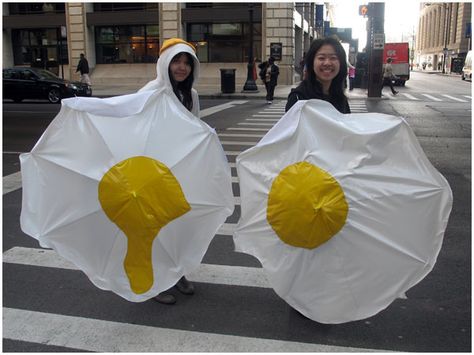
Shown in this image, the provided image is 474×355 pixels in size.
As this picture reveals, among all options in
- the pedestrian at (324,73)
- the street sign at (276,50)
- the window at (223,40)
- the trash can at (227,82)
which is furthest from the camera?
the window at (223,40)

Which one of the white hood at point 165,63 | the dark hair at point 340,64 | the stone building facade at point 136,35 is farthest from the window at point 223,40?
the dark hair at point 340,64

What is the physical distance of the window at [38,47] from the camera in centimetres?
3222

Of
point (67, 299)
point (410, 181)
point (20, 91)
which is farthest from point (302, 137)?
point (20, 91)

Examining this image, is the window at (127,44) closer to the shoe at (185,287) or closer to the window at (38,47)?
the window at (38,47)

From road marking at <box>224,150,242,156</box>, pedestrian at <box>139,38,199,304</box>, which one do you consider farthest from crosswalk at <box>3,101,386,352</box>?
road marking at <box>224,150,242,156</box>

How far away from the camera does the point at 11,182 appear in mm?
7059

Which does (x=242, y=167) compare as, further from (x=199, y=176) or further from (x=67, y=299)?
(x=67, y=299)

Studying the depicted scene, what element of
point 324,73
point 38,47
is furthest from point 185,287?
point 38,47

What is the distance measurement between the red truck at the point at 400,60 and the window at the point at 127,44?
1539 centimetres

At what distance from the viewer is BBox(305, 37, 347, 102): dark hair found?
3.19m

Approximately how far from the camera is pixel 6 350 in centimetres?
295

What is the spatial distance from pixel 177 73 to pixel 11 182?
4.60 m

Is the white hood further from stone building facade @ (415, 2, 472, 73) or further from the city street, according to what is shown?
stone building facade @ (415, 2, 472, 73)

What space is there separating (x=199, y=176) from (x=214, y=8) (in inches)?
1090
